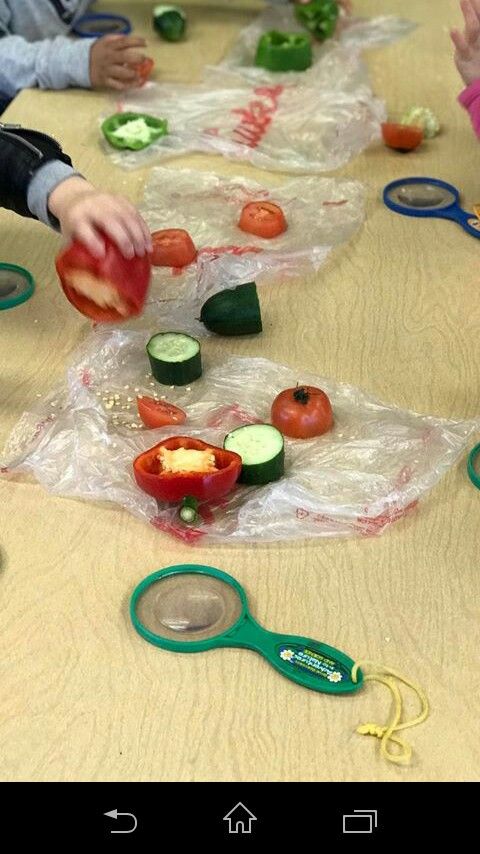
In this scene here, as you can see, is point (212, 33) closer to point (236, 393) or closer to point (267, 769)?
point (236, 393)

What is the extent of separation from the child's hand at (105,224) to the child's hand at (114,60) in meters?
0.60

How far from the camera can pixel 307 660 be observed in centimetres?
73

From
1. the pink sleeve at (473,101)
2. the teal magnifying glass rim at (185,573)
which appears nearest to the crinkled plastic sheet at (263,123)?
the pink sleeve at (473,101)

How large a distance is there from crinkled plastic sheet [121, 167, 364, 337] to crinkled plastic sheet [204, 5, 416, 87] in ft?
1.00

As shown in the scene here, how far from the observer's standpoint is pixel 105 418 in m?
0.97

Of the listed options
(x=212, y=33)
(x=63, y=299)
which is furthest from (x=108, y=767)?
(x=212, y=33)

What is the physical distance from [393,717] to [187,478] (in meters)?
0.25

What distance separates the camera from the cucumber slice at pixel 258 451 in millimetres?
871

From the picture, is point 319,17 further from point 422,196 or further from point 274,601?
point 274,601
